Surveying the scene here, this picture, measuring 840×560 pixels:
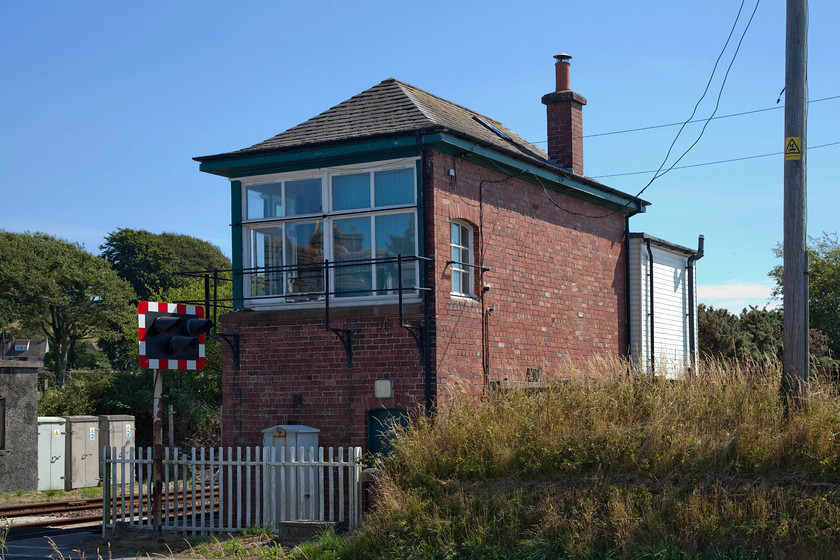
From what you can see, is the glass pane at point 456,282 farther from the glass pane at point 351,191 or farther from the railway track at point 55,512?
the railway track at point 55,512

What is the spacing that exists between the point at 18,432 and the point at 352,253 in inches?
404

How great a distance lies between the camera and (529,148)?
19.3 metres

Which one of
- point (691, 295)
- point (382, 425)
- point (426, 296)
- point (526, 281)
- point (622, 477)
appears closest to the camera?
point (622, 477)

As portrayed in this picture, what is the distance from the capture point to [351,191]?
49.1 ft

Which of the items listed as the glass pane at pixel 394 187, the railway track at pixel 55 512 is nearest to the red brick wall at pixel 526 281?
the glass pane at pixel 394 187

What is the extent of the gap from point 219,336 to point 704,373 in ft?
24.9

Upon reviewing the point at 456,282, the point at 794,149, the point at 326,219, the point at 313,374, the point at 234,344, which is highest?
the point at 794,149

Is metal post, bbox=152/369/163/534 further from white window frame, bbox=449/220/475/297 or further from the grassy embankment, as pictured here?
white window frame, bbox=449/220/475/297

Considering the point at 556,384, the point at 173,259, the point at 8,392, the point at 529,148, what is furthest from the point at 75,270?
the point at 556,384

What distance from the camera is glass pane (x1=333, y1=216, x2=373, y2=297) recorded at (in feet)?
48.4

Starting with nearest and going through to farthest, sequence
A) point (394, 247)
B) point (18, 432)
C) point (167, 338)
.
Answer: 1. point (167, 338)
2. point (394, 247)
3. point (18, 432)

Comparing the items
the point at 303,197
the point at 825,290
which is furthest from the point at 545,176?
the point at 825,290

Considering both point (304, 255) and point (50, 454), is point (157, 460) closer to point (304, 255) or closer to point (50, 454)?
point (304, 255)

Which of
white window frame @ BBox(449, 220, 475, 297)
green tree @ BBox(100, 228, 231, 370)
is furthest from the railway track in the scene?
green tree @ BBox(100, 228, 231, 370)
